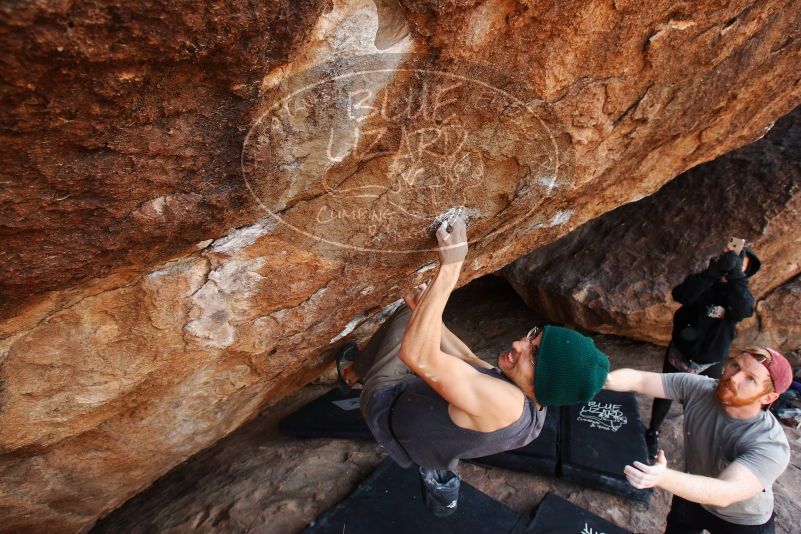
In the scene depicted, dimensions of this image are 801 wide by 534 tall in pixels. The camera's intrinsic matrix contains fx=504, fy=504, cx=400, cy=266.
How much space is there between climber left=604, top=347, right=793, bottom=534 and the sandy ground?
0.79 metres

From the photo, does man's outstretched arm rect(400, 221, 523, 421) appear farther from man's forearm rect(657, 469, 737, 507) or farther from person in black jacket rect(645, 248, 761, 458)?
person in black jacket rect(645, 248, 761, 458)

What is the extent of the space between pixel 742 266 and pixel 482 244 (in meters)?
1.42

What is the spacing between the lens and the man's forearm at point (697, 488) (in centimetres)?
158

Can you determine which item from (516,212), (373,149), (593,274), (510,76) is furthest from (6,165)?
(593,274)

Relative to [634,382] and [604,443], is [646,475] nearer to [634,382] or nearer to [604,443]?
[634,382]

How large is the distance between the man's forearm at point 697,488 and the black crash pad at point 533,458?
134cm

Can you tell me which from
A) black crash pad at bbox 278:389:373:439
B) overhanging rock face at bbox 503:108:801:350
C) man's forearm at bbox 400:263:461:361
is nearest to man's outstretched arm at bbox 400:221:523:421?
man's forearm at bbox 400:263:461:361

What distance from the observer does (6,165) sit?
108 centimetres

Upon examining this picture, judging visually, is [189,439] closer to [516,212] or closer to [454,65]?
[516,212]

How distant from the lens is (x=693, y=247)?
377 centimetres

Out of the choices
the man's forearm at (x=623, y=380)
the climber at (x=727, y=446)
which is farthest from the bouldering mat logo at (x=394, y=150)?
the climber at (x=727, y=446)

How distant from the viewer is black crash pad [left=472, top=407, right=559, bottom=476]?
290 centimetres

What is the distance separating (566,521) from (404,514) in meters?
0.84

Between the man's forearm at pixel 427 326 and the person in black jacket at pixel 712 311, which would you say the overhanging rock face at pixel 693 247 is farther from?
the man's forearm at pixel 427 326
